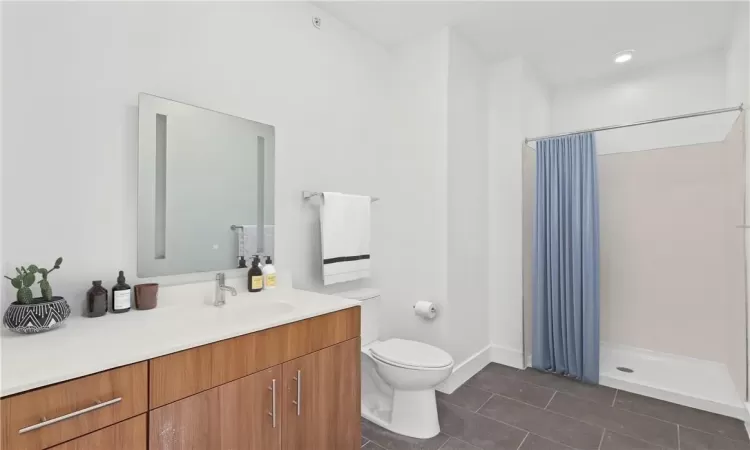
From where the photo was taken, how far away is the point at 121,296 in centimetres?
133

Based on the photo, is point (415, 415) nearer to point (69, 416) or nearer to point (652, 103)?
point (69, 416)

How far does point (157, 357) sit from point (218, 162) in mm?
1003

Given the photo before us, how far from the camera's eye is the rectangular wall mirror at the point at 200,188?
146 cm

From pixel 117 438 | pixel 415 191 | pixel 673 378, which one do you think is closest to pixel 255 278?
pixel 117 438

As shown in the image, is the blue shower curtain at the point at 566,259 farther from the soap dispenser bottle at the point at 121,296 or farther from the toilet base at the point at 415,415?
the soap dispenser bottle at the point at 121,296

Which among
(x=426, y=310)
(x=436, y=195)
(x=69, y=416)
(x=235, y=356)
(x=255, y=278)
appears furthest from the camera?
(x=436, y=195)

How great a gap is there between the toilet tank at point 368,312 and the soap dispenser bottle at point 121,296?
1083 millimetres

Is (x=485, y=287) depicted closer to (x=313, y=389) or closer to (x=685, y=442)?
(x=685, y=442)

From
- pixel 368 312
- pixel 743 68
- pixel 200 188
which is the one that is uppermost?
pixel 743 68

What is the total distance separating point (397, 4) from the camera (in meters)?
2.19

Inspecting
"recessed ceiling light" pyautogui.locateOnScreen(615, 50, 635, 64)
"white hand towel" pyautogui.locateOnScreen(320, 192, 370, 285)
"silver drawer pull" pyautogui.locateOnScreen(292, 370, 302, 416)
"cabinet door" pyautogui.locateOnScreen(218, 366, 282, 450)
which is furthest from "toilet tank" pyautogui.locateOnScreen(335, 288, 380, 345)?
"recessed ceiling light" pyautogui.locateOnScreen(615, 50, 635, 64)

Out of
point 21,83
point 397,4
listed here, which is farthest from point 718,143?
point 21,83

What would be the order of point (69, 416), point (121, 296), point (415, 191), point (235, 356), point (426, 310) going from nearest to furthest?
1. point (69, 416)
2. point (235, 356)
3. point (121, 296)
4. point (426, 310)
5. point (415, 191)

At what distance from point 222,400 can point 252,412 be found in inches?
5.0
